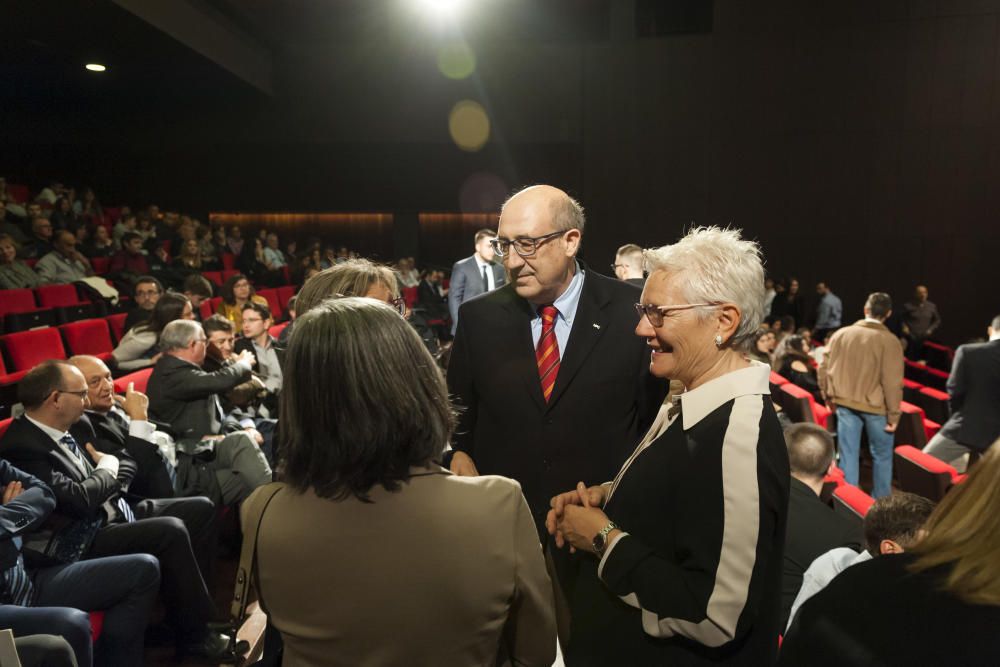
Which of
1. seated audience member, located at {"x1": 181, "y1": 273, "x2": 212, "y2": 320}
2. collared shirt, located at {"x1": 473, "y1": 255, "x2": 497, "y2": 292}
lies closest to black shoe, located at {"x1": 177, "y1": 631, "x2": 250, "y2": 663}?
collared shirt, located at {"x1": 473, "y1": 255, "x2": 497, "y2": 292}

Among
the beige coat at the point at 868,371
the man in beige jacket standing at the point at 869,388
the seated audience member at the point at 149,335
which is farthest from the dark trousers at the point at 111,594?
the beige coat at the point at 868,371

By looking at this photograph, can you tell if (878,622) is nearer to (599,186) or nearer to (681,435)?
(681,435)

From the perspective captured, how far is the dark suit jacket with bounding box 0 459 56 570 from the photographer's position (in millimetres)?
1973

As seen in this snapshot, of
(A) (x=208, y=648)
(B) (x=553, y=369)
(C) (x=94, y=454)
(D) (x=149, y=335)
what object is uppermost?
(B) (x=553, y=369)

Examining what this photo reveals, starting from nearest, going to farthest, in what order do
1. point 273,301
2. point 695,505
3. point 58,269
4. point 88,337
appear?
point 695,505 < point 88,337 < point 58,269 < point 273,301

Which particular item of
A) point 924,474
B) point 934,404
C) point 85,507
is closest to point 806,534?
point 924,474

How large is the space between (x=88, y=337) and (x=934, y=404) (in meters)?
6.86

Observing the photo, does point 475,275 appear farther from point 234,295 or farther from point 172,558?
point 172,558

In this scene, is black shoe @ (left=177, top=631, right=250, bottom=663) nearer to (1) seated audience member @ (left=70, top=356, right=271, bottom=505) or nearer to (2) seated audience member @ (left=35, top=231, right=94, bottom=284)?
(1) seated audience member @ (left=70, top=356, right=271, bottom=505)

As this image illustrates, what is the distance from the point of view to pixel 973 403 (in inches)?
170

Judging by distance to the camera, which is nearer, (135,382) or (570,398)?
(570,398)

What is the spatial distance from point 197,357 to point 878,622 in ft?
10.3

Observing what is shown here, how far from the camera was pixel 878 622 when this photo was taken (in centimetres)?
73

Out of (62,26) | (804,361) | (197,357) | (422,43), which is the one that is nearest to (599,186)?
(422,43)
